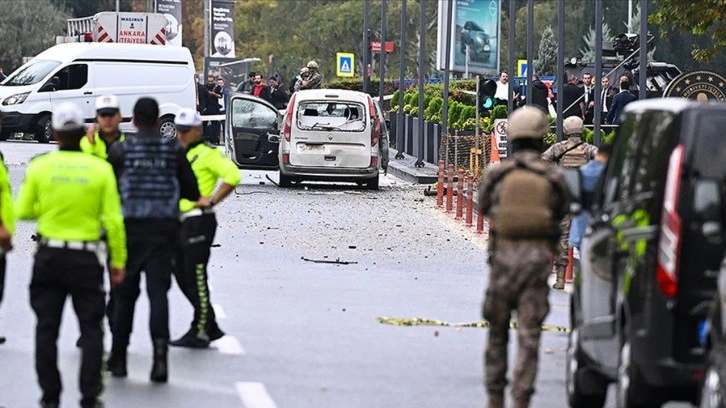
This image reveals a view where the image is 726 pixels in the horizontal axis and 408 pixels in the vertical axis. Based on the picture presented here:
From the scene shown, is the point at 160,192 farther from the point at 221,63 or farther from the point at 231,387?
the point at 221,63

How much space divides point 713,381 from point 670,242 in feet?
3.15

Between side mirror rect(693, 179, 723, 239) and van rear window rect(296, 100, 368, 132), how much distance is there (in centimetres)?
2387

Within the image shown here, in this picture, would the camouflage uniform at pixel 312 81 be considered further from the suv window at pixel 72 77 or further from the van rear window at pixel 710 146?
the van rear window at pixel 710 146

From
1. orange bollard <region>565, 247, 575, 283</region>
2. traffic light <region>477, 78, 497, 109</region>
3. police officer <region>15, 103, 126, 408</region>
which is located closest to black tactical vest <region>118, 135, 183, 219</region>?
police officer <region>15, 103, 126, 408</region>

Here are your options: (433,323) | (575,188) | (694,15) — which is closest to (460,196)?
(694,15)

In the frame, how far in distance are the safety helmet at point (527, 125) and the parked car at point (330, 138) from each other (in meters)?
22.3

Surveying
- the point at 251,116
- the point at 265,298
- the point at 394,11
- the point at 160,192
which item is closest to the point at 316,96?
the point at 251,116

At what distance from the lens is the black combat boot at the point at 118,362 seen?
11.7 m

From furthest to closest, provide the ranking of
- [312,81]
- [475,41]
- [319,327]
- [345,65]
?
[345,65] < [312,81] < [475,41] < [319,327]

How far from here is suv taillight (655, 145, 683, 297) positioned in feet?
27.9

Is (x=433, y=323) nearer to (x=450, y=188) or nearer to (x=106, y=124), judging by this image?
(x=106, y=124)

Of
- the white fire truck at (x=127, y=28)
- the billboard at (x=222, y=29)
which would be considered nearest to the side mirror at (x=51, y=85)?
the white fire truck at (x=127, y=28)

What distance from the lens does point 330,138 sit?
3228 centimetres

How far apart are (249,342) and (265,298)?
116 inches
